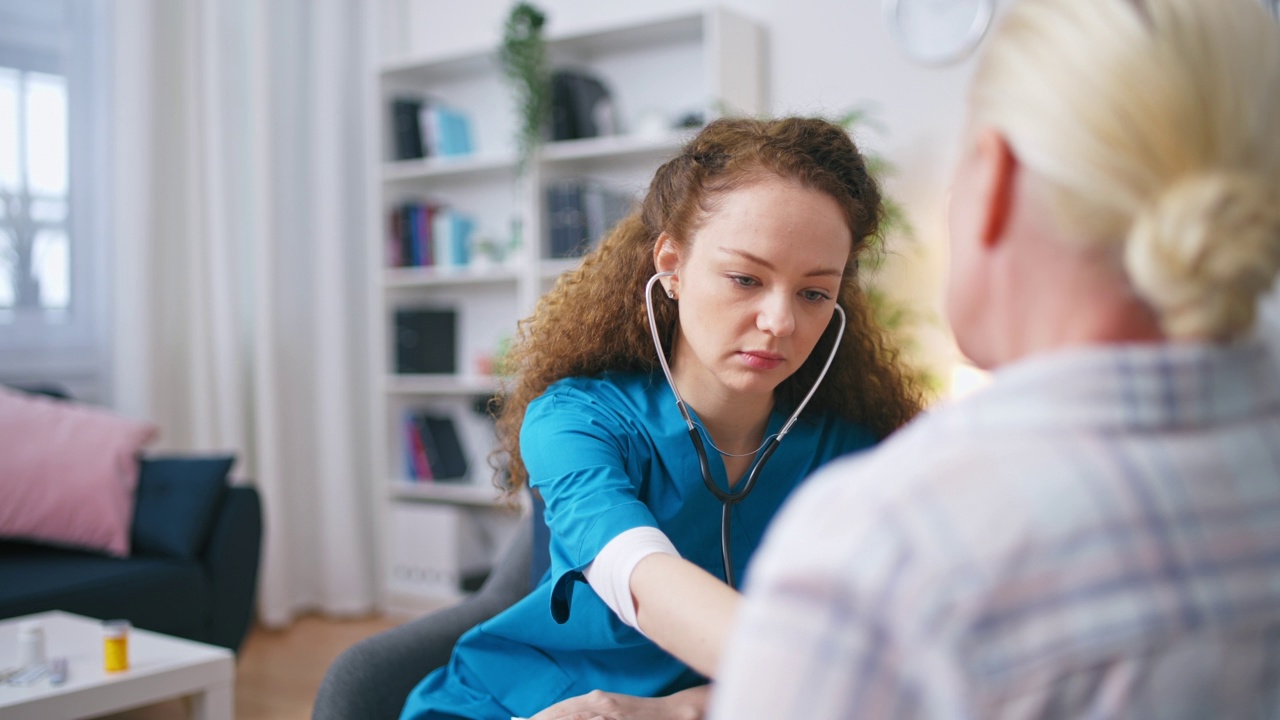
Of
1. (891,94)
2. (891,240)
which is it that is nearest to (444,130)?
(891,94)

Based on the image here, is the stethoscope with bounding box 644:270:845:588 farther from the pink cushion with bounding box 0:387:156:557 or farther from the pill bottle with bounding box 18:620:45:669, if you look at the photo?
the pink cushion with bounding box 0:387:156:557

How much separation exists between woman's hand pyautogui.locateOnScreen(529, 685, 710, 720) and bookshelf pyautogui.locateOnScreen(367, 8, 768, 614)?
2.39m

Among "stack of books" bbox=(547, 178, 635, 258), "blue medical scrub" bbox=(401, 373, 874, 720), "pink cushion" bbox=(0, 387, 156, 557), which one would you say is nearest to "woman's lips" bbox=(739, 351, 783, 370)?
"blue medical scrub" bbox=(401, 373, 874, 720)

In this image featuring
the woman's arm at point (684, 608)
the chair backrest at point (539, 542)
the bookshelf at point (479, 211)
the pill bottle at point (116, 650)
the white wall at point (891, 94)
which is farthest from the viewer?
the bookshelf at point (479, 211)

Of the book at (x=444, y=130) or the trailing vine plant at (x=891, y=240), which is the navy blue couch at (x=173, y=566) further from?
the trailing vine plant at (x=891, y=240)

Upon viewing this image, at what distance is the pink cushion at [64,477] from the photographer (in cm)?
276

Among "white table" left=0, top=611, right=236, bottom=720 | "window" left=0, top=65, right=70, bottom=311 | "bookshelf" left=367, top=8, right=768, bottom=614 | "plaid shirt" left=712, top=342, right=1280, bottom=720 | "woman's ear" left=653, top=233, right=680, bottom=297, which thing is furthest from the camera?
"bookshelf" left=367, top=8, right=768, bottom=614

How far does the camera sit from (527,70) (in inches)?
137

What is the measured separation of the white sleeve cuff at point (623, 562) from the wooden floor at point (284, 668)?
2.13 meters

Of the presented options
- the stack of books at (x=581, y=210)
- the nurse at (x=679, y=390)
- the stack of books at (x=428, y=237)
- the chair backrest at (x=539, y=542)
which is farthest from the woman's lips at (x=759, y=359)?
the stack of books at (x=428, y=237)

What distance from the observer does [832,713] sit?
1.53ft

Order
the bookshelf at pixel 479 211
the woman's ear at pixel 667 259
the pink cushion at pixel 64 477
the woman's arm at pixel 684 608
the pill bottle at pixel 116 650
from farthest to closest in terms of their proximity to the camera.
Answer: the bookshelf at pixel 479 211, the pink cushion at pixel 64 477, the pill bottle at pixel 116 650, the woman's ear at pixel 667 259, the woman's arm at pixel 684 608

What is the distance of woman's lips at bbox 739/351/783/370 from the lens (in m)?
1.13

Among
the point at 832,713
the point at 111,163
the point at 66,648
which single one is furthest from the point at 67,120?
the point at 832,713
